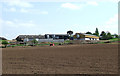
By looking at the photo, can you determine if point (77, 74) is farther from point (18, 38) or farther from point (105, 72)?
point (18, 38)

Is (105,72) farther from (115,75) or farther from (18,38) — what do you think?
(18,38)

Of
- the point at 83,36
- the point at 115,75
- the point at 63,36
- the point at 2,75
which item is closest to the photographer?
the point at 115,75

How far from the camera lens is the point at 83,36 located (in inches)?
3716

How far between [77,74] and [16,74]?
3474mm

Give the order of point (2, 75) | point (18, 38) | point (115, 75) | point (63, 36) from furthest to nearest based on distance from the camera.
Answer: point (63, 36)
point (18, 38)
point (2, 75)
point (115, 75)

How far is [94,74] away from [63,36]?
106768 millimetres

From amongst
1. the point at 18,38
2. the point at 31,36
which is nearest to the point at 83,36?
the point at 31,36

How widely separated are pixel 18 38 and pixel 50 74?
100 metres

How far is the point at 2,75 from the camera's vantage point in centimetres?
995

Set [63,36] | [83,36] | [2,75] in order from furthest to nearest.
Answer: [63,36] < [83,36] < [2,75]

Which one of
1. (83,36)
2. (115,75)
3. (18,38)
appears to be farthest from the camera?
(18,38)

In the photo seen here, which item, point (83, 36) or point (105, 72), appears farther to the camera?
point (83, 36)

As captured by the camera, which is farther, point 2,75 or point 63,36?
point 63,36

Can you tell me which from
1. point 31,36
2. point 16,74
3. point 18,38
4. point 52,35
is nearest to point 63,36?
point 52,35
